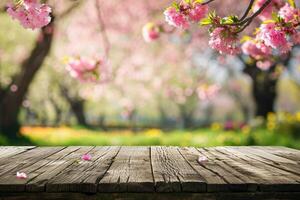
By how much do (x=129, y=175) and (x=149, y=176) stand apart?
0.13 m

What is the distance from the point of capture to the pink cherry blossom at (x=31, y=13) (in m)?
4.38

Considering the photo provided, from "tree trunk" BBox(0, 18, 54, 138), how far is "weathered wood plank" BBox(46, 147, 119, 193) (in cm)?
836

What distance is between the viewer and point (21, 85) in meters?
13.0

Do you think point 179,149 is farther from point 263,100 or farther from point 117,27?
point 117,27

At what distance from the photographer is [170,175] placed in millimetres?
3145

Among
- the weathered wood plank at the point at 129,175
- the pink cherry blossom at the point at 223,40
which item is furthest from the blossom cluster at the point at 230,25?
the weathered wood plank at the point at 129,175

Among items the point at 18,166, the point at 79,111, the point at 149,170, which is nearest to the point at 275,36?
the point at 149,170

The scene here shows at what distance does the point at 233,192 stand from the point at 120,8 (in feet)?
57.6

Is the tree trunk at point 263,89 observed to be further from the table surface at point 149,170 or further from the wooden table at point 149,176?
the wooden table at point 149,176

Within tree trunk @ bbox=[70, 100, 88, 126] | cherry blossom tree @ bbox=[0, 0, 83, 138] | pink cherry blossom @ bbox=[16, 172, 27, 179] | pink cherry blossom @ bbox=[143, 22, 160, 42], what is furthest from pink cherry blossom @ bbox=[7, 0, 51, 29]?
tree trunk @ bbox=[70, 100, 88, 126]

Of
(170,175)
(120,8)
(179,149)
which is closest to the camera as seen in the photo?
(170,175)

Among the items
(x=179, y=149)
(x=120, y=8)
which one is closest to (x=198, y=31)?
(x=120, y=8)

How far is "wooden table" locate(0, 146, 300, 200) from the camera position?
9.30ft

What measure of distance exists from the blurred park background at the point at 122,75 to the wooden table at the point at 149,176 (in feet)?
9.17
